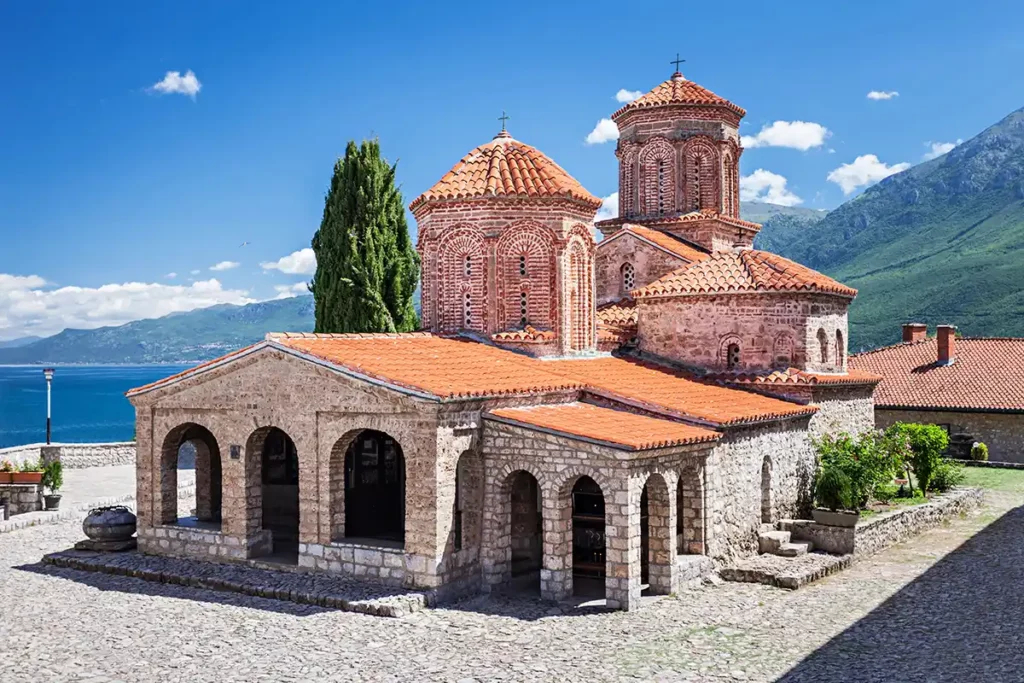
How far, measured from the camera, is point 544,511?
12805mm

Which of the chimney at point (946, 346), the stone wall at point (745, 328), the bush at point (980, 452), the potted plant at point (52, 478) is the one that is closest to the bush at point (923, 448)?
the stone wall at point (745, 328)

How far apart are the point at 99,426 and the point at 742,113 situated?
101 metres

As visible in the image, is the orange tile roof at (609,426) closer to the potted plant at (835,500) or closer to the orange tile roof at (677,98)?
the potted plant at (835,500)

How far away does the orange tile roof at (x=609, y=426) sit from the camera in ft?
40.5

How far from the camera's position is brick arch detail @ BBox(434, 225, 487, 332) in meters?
17.6

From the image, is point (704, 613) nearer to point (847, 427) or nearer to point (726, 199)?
point (847, 427)

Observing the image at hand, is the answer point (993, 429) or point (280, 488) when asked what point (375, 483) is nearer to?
point (280, 488)

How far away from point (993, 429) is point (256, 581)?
893 inches

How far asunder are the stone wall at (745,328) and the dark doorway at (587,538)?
17.2 ft

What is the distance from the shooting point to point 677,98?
23.3 metres

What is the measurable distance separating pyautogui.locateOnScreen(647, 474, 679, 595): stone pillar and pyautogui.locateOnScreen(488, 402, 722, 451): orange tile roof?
0.67 metres

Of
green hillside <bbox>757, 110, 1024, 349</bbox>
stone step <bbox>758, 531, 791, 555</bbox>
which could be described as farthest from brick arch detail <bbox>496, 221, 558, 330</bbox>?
green hillside <bbox>757, 110, 1024, 349</bbox>

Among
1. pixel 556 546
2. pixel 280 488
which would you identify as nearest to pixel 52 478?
pixel 280 488

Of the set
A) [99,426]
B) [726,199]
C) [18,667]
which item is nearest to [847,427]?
[726,199]
